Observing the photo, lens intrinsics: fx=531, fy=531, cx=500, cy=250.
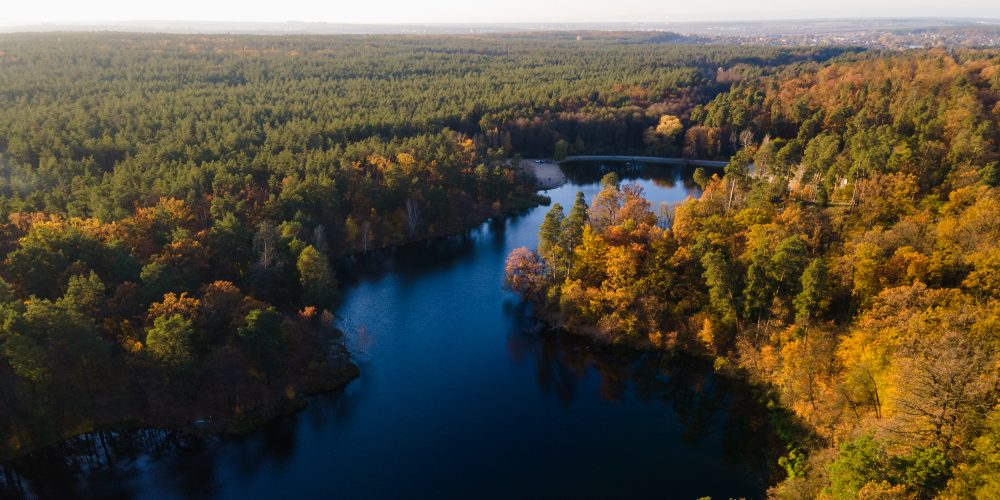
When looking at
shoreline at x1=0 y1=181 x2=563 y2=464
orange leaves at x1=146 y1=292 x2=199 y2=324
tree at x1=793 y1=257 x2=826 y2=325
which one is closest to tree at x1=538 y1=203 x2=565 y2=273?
tree at x1=793 y1=257 x2=826 y2=325

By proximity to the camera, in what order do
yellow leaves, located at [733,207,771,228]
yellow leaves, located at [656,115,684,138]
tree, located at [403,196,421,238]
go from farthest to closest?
yellow leaves, located at [656,115,684,138] < tree, located at [403,196,421,238] < yellow leaves, located at [733,207,771,228]

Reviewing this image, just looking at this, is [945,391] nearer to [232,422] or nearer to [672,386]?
[672,386]

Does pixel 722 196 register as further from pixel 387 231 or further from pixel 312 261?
pixel 312 261

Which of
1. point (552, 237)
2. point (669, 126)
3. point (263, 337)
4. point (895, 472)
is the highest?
point (669, 126)

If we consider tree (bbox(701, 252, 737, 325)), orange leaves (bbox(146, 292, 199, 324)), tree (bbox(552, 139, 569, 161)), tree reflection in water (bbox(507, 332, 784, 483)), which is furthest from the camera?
tree (bbox(552, 139, 569, 161))

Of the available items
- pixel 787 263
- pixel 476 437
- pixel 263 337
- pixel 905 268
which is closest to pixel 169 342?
pixel 263 337

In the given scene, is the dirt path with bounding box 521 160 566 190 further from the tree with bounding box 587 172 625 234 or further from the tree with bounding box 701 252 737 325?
the tree with bounding box 701 252 737 325
